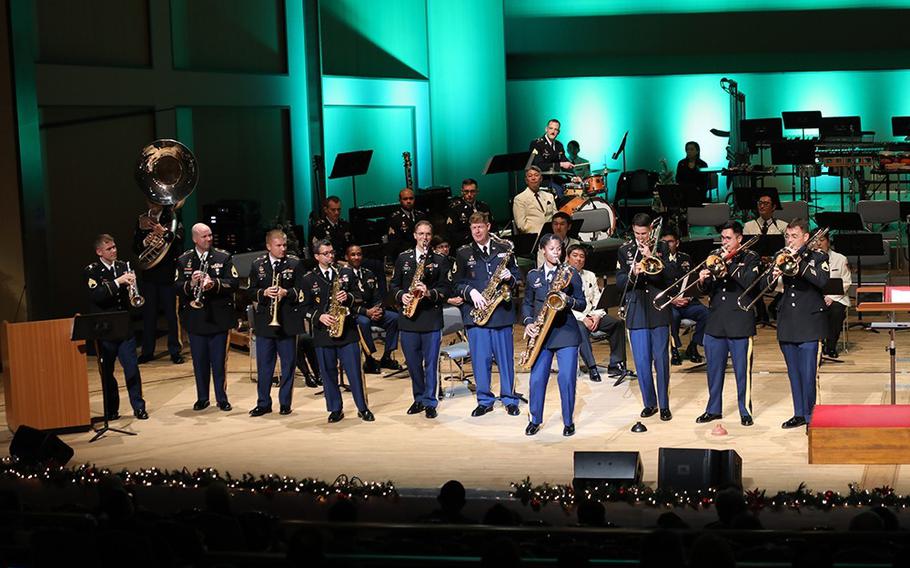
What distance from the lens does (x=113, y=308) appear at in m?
12.4

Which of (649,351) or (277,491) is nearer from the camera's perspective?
(277,491)

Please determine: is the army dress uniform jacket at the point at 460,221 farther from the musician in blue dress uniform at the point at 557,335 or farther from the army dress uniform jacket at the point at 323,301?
the musician in blue dress uniform at the point at 557,335

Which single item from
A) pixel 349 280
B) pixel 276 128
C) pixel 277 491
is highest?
pixel 276 128

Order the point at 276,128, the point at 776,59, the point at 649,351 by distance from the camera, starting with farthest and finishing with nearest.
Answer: the point at 776,59, the point at 276,128, the point at 649,351

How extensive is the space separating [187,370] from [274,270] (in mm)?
2860

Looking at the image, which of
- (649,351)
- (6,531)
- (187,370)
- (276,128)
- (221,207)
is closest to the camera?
(6,531)

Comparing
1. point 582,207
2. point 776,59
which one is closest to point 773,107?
point 776,59

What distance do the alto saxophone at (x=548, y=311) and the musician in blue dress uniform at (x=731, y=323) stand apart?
3.86ft

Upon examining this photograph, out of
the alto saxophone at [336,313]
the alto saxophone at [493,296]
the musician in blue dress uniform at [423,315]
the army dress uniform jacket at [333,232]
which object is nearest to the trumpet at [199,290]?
the alto saxophone at [336,313]

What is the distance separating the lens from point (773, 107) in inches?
963

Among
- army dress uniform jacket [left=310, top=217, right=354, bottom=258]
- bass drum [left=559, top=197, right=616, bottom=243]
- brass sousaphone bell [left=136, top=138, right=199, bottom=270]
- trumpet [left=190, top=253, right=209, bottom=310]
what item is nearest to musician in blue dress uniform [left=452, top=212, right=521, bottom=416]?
trumpet [left=190, top=253, right=209, bottom=310]

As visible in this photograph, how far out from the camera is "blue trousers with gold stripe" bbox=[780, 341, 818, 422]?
11.0 metres

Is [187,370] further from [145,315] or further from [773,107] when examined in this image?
[773,107]

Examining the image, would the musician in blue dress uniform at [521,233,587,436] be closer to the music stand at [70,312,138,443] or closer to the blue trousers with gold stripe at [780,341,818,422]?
the blue trousers with gold stripe at [780,341,818,422]
